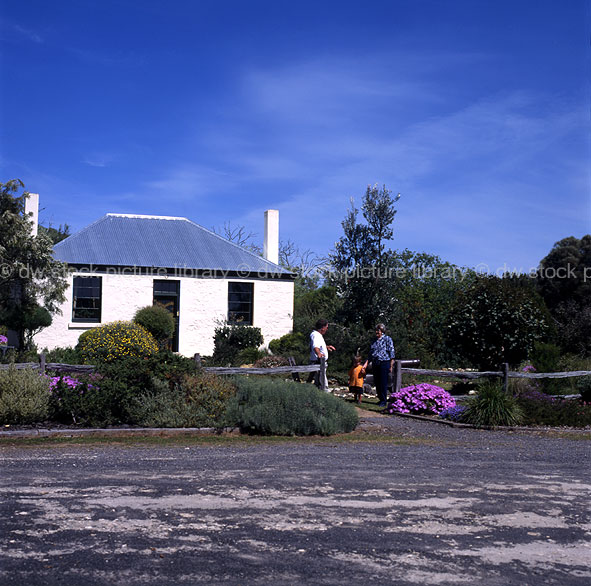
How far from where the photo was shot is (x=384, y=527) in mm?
5215

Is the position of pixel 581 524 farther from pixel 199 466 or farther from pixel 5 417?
pixel 5 417

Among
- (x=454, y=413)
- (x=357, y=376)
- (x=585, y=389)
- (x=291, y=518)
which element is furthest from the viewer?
(x=585, y=389)

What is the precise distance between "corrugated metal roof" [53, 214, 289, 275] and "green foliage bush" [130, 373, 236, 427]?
13.1 meters

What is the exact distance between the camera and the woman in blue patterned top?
541 inches

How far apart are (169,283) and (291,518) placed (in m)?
19.6

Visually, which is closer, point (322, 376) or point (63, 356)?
point (322, 376)

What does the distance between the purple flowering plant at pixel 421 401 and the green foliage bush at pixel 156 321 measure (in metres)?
10.7

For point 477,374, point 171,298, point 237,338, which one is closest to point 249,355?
point 237,338

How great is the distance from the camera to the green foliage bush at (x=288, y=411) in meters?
10.5

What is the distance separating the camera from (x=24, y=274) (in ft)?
67.2

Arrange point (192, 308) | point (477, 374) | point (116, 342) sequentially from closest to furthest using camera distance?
point (477, 374) → point (116, 342) → point (192, 308)

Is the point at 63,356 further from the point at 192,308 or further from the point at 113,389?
the point at 113,389

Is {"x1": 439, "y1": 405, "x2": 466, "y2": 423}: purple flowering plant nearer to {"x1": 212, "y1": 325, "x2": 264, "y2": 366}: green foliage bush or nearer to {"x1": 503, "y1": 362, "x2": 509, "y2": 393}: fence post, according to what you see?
{"x1": 503, "y1": 362, "x2": 509, "y2": 393}: fence post

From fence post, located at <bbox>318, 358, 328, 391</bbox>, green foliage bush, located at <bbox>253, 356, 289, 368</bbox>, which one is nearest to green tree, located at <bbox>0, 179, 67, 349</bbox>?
green foliage bush, located at <bbox>253, 356, 289, 368</bbox>
